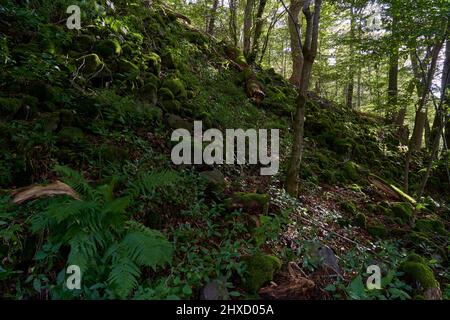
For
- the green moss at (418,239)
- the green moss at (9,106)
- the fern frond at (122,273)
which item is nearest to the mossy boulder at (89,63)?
the green moss at (9,106)

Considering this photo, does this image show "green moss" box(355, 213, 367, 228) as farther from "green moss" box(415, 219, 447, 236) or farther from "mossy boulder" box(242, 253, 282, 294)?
"mossy boulder" box(242, 253, 282, 294)

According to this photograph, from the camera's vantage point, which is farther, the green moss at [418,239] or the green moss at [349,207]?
the green moss at [349,207]

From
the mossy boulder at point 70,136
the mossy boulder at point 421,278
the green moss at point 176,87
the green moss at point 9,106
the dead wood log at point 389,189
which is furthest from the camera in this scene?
the dead wood log at point 389,189

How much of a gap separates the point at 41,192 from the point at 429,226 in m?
6.36

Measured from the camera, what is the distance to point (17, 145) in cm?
320

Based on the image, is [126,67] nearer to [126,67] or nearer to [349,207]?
[126,67]

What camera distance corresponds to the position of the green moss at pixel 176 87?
5.91 metres

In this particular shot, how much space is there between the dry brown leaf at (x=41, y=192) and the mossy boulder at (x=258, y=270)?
1.83m

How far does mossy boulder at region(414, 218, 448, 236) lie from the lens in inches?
211

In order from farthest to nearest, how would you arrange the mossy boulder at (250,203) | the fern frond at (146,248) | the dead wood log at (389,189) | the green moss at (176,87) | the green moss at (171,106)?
the dead wood log at (389,189)
the green moss at (176,87)
the green moss at (171,106)
the mossy boulder at (250,203)
the fern frond at (146,248)

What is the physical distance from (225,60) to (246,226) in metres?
6.96

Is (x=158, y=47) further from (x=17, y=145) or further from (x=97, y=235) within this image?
(x=97, y=235)

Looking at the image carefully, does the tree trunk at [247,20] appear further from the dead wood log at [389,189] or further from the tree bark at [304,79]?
the tree bark at [304,79]
